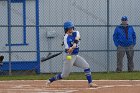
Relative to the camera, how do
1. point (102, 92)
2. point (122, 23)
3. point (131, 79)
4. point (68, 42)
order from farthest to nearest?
point (122, 23) < point (131, 79) < point (68, 42) < point (102, 92)

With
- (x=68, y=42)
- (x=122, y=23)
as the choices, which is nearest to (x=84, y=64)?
(x=68, y=42)

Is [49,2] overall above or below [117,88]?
above

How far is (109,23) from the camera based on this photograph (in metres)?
21.9

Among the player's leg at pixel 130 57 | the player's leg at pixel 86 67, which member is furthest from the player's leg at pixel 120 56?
the player's leg at pixel 86 67

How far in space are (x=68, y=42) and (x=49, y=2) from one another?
606 centimetres

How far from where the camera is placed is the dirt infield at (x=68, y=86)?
1527cm

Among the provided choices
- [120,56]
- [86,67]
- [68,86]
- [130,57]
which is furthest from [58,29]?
[86,67]

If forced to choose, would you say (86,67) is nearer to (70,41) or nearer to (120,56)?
(70,41)

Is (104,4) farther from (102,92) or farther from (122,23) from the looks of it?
(102,92)

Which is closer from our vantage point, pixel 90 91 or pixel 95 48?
pixel 90 91

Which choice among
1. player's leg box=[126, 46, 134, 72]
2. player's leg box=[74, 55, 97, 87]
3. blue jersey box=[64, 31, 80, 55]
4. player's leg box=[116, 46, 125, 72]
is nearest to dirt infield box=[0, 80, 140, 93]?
player's leg box=[74, 55, 97, 87]

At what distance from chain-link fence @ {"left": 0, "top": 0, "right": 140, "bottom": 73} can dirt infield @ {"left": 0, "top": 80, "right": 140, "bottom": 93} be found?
11.5 feet

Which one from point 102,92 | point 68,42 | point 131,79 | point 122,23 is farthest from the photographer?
point 122,23

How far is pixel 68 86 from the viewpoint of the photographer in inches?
668
